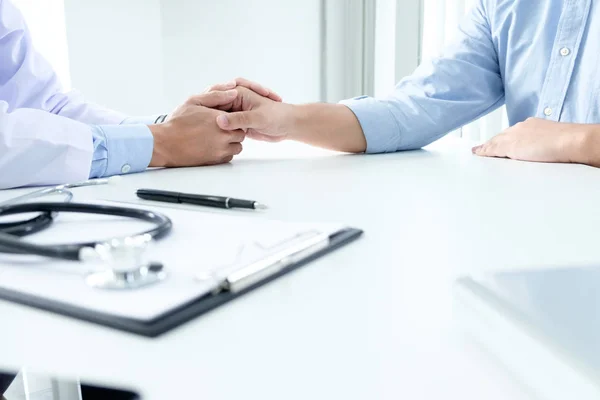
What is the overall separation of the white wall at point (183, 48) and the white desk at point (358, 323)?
193 cm

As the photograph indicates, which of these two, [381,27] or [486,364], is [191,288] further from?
[381,27]

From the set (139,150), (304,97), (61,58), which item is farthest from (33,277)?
(304,97)

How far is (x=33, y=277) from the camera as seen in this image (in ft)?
1.11

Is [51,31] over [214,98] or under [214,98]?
→ over

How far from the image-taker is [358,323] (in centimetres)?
28

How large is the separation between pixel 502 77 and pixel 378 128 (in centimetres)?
31

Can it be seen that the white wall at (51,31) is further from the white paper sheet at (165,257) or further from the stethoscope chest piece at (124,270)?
the stethoscope chest piece at (124,270)

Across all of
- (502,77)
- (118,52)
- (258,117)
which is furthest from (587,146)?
(118,52)

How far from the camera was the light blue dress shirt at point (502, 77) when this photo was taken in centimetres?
96

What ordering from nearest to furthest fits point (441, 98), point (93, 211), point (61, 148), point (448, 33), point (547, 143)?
point (93, 211) → point (61, 148) → point (547, 143) → point (441, 98) → point (448, 33)

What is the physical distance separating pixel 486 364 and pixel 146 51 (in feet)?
7.86

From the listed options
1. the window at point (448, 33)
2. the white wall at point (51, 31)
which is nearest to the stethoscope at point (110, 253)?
the window at point (448, 33)

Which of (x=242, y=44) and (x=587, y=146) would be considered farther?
(x=242, y=44)

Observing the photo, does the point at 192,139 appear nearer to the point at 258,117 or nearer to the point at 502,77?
the point at 258,117
